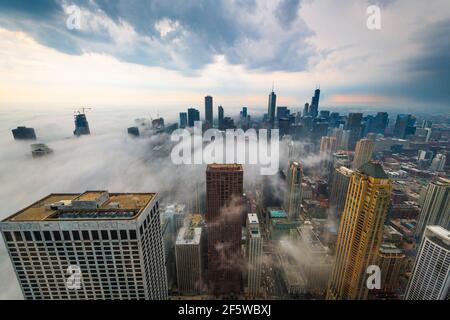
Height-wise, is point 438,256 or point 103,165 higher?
point 103,165

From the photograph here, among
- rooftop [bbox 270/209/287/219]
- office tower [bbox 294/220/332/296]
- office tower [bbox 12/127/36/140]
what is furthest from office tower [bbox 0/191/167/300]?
rooftop [bbox 270/209/287/219]

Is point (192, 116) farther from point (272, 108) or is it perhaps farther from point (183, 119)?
point (272, 108)

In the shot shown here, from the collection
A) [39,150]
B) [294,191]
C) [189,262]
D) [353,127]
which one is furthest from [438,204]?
[39,150]

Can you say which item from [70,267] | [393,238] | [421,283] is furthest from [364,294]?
[70,267]

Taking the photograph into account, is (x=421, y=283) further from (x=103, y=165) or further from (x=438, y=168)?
(x=438, y=168)

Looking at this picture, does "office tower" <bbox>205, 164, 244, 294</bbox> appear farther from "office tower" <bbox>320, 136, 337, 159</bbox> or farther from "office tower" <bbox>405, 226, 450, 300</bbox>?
"office tower" <bbox>320, 136, 337, 159</bbox>
